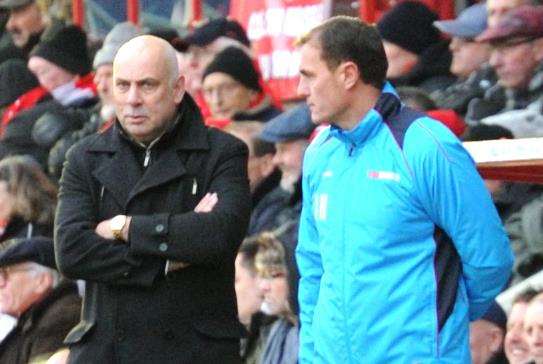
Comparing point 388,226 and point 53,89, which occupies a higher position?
point 388,226

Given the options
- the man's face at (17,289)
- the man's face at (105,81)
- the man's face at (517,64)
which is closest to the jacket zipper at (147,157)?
the man's face at (17,289)

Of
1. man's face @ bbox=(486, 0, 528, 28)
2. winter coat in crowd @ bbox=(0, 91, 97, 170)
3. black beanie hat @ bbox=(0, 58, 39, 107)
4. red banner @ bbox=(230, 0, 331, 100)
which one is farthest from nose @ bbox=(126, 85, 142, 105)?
black beanie hat @ bbox=(0, 58, 39, 107)

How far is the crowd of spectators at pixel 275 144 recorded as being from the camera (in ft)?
30.8

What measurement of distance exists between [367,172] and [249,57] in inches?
210

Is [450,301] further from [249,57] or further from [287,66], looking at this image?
[287,66]

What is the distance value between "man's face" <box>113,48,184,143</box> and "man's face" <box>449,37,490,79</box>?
12.1 feet

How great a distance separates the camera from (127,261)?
287 inches

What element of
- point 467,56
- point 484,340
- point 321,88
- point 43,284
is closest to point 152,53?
point 321,88

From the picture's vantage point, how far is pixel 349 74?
6.68m

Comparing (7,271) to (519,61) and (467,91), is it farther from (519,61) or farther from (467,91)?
(519,61)

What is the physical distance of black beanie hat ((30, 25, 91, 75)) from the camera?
569 inches

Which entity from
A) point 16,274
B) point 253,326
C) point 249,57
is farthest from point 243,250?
point 249,57

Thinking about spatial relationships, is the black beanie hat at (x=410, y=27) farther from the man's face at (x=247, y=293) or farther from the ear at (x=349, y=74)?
the ear at (x=349, y=74)

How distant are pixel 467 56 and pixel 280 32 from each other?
208 cm
